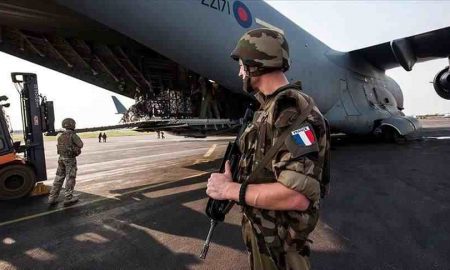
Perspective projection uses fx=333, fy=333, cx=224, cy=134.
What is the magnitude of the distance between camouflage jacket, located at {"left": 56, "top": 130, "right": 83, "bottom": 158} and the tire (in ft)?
4.53

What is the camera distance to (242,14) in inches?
326

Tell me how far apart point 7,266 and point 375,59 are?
14.3 metres

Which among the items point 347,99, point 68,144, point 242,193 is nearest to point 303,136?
point 242,193

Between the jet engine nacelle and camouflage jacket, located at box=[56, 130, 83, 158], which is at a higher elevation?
the jet engine nacelle

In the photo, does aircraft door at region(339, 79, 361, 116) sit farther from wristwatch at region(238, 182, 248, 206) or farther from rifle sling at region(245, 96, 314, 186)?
wristwatch at region(238, 182, 248, 206)

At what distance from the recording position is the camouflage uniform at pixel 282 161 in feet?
5.33

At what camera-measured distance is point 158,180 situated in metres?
8.75

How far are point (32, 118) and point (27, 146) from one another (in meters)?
0.66

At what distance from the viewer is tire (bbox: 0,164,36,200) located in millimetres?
7047

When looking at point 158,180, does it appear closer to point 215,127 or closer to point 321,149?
point 215,127

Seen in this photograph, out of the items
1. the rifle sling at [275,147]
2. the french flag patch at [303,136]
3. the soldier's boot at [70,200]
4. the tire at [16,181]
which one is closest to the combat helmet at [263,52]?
the rifle sling at [275,147]

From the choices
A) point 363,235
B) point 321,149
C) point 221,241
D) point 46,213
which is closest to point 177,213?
point 221,241

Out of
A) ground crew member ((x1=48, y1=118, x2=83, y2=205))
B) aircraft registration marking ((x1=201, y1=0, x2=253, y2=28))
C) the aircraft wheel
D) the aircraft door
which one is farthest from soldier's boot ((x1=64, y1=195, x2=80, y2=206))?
the aircraft wheel

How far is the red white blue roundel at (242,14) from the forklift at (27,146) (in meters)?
4.97
